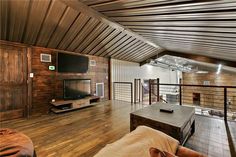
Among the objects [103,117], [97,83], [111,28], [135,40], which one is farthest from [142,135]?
[97,83]

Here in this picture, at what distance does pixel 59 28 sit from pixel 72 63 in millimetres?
1682

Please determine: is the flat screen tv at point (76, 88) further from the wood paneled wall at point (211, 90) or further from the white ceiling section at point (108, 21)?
the wood paneled wall at point (211, 90)

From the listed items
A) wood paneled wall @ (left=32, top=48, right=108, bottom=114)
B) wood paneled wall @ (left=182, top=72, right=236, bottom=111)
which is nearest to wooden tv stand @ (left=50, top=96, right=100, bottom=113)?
wood paneled wall @ (left=32, top=48, right=108, bottom=114)

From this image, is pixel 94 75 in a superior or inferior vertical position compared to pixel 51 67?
inferior

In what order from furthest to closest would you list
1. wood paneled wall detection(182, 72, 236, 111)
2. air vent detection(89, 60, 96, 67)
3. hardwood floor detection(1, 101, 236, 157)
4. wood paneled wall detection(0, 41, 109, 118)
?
wood paneled wall detection(182, 72, 236, 111)
air vent detection(89, 60, 96, 67)
wood paneled wall detection(0, 41, 109, 118)
hardwood floor detection(1, 101, 236, 157)

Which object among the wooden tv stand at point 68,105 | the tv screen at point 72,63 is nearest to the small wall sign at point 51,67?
the tv screen at point 72,63

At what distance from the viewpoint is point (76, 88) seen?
17.6 ft

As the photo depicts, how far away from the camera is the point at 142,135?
4.03 feet

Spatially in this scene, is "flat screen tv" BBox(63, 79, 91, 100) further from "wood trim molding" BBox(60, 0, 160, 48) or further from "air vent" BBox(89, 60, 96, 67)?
"wood trim molding" BBox(60, 0, 160, 48)

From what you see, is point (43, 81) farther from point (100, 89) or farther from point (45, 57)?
point (100, 89)

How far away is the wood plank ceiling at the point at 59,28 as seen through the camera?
9.66 ft

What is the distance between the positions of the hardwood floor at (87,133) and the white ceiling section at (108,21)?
2.04 meters

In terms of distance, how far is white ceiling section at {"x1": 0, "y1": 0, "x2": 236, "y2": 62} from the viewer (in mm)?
2131

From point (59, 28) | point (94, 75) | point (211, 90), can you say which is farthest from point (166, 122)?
point (211, 90)
